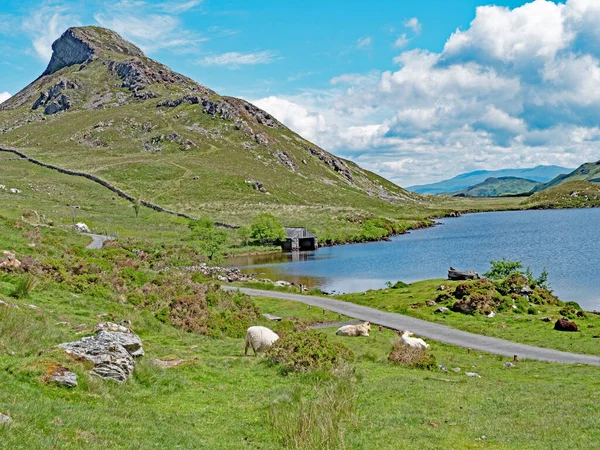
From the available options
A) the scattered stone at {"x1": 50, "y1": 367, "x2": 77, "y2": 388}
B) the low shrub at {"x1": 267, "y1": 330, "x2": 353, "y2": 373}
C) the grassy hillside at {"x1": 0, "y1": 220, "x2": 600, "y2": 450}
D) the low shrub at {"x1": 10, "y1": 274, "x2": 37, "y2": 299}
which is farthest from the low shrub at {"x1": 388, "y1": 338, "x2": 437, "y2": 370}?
the low shrub at {"x1": 10, "y1": 274, "x2": 37, "y2": 299}

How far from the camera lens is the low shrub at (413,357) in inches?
987

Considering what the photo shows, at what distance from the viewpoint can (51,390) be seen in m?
13.8

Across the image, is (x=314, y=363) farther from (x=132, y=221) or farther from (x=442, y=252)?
(x=132, y=221)

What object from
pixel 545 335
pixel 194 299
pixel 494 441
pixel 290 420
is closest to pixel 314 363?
pixel 290 420

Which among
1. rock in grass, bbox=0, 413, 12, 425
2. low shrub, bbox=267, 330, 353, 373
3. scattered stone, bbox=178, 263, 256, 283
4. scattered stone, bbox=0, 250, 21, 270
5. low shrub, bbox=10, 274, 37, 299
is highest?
scattered stone, bbox=0, 250, 21, 270

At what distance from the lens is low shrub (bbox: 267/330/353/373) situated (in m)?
20.7

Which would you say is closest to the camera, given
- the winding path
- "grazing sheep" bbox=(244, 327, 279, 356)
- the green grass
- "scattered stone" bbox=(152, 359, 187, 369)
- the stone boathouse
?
"scattered stone" bbox=(152, 359, 187, 369)

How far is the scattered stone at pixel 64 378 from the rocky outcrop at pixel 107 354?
1.28 metres

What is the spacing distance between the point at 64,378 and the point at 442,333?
28.9 meters

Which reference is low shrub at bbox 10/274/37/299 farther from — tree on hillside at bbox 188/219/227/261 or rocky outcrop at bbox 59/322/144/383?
tree on hillside at bbox 188/219/227/261

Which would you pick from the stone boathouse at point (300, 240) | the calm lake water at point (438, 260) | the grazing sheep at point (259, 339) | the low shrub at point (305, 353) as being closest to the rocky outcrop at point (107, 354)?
the low shrub at point (305, 353)

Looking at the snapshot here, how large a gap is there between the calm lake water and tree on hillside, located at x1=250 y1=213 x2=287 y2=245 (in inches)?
Answer: 347

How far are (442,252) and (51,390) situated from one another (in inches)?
3661

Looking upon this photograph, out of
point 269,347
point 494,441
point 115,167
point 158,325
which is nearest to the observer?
point 494,441
